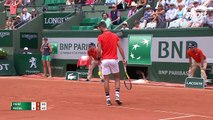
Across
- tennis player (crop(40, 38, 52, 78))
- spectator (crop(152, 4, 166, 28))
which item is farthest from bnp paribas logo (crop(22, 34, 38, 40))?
spectator (crop(152, 4, 166, 28))

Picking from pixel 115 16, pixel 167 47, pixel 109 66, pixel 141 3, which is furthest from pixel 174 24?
pixel 109 66

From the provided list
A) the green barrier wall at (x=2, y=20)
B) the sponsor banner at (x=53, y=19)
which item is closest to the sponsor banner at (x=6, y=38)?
the sponsor banner at (x=53, y=19)

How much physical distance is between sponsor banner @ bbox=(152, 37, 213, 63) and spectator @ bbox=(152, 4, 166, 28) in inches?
39.2

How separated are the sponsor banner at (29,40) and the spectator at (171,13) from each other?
10418 mm

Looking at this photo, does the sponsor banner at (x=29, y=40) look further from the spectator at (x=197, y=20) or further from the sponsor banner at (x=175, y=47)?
the spectator at (x=197, y=20)

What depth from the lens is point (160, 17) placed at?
22.9 meters

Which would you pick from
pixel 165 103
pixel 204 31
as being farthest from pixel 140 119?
pixel 204 31

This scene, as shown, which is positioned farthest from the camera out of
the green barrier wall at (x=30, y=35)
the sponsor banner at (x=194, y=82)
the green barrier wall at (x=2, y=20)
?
the green barrier wall at (x=2, y=20)

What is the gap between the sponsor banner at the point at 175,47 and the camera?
20094 millimetres

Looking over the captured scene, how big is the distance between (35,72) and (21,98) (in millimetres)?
14097

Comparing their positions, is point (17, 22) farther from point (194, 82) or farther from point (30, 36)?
point (194, 82)

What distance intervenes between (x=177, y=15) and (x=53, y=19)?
10258 mm

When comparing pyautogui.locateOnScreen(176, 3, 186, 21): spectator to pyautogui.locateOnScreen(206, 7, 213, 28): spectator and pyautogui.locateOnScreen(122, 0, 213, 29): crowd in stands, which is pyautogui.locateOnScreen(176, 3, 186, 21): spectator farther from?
pyautogui.locateOnScreen(206, 7, 213, 28): spectator

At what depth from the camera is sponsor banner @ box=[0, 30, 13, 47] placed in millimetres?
28750
